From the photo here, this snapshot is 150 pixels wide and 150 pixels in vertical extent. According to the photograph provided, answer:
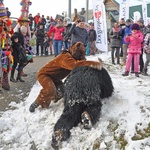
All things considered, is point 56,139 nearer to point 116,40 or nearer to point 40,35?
point 116,40

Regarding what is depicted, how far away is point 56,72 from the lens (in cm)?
503

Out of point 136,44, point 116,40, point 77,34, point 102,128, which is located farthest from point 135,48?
point 102,128

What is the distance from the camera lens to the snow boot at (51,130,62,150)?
147 inches

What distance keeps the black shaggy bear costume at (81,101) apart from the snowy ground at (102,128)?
129mm

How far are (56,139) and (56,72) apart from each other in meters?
1.57

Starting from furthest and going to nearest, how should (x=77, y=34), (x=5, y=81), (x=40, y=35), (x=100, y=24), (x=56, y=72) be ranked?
1. (x=40, y=35)
2. (x=100, y=24)
3. (x=77, y=34)
4. (x=5, y=81)
5. (x=56, y=72)

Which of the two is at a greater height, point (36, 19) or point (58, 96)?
point (36, 19)

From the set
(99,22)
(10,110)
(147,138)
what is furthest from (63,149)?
(99,22)

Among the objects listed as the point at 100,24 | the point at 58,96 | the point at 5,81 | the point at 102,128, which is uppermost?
the point at 100,24

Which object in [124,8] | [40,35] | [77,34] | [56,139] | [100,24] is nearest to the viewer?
[56,139]

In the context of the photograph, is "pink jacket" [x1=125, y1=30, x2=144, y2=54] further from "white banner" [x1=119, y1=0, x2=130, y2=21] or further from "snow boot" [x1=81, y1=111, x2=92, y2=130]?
"white banner" [x1=119, y1=0, x2=130, y2=21]

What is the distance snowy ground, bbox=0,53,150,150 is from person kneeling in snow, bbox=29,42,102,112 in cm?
22

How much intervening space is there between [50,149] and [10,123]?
1.21 m

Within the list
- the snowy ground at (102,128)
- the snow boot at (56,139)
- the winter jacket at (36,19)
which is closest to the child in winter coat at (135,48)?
the snowy ground at (102,128)
